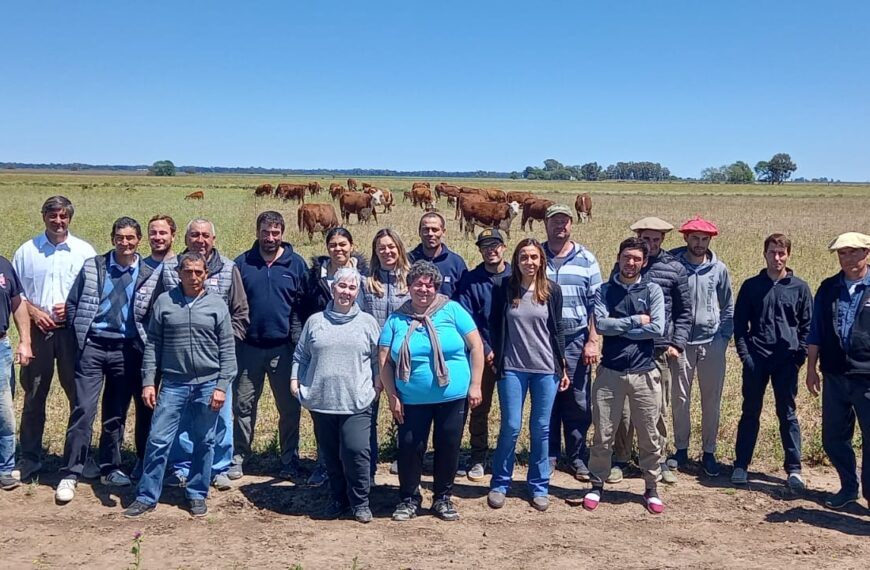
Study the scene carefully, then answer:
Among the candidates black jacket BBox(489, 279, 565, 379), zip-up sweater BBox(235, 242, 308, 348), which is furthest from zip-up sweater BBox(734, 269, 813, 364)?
zip-up sweater BBox(235, 242, 308, 348)

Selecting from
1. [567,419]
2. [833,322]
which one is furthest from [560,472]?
[833,322]

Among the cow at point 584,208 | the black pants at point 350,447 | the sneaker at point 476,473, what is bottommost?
the sneaker at point 476,473

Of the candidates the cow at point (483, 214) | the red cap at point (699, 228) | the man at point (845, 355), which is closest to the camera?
the man at point (845, 355)

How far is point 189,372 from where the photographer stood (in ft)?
15.7

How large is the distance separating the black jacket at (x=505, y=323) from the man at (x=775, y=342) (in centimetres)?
145

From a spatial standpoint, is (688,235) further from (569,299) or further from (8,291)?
(8,291)

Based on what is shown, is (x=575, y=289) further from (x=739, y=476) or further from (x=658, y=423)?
(x=739, y=476)

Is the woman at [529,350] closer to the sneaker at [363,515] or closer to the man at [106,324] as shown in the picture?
the sneaker at [363,515]

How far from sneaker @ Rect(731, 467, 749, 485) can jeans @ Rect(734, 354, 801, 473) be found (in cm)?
4

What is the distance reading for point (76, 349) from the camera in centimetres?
527

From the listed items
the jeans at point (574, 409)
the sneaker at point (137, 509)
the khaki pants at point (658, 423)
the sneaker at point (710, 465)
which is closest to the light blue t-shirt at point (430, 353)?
the jeans at point (574, 409)

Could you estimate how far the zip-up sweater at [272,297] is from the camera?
5273 mm

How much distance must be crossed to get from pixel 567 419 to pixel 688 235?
1.73 metres

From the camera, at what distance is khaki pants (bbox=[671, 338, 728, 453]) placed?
564cm
